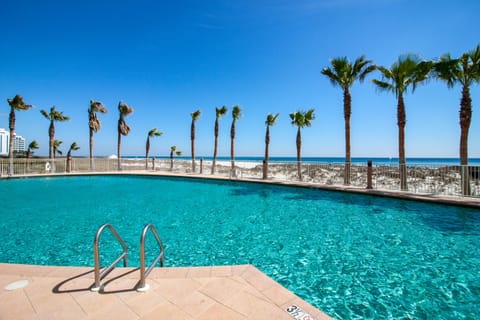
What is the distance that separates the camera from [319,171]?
1123cm

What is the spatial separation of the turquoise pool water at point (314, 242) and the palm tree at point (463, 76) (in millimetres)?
3665

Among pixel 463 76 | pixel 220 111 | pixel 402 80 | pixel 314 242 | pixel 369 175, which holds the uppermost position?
pixel 220 111

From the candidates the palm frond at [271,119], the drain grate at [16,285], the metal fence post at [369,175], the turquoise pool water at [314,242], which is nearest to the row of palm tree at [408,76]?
the metal fence post at [369,175]

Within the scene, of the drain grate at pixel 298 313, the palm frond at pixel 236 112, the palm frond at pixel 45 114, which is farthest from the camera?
the palm frond at pixel 45 114

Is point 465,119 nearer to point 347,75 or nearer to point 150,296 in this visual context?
point 347,75

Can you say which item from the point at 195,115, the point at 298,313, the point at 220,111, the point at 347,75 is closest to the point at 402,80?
the point at 347,75

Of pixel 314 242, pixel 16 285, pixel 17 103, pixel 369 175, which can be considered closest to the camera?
pixel 16 285

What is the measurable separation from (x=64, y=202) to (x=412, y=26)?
14.4 meters

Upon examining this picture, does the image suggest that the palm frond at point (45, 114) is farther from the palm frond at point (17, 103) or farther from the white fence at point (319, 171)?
the white fence at point (319, 171)

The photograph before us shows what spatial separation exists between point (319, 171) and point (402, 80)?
5.41 m

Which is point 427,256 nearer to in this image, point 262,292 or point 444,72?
point 262,292

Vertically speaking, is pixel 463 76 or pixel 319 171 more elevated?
pixel 463 76

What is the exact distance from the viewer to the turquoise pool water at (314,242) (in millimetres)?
2555

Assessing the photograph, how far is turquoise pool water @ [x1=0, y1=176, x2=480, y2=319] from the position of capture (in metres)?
2.55
